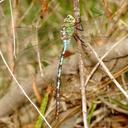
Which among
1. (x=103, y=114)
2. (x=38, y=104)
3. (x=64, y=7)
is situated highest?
(x=64, y=7)

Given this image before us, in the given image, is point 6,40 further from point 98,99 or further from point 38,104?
point 98,99

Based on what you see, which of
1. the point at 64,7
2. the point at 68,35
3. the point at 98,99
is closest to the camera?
the point at 68,35

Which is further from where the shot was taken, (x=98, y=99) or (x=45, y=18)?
(x=45, y=18)

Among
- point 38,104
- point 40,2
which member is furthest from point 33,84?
point 40,2

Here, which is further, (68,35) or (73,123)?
(73,123)

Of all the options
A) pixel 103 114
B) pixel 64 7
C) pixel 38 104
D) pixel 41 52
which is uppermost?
pixel 64 7

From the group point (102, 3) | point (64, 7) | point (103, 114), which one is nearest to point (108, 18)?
point (102, 3)

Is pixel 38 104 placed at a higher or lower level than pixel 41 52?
lower

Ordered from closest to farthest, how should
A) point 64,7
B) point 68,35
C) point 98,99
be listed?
point 68,35
point 98,99
point 64,7

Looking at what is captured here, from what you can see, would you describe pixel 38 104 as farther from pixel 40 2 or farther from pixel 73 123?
pixel 40 2
